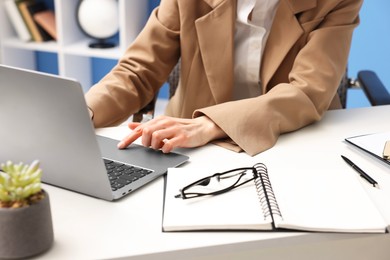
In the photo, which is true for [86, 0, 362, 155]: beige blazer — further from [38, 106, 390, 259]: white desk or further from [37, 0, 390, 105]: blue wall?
[37, 0, 390, 105]: blue wall

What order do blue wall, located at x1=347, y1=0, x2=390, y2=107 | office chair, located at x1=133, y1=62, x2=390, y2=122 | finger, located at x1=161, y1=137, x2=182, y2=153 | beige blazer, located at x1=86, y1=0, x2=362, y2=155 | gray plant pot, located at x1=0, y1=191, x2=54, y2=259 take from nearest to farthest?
gray plant pot, located at x1=0, y1=191, x2=54, y2=259 < finger, located at x1=161, y1=137, x2=182, y2=153 < beige blazer, located at x1=86, y1=0, x2=362, y2=155 < office chair, located at x1=133, y1=62, x2=390, y2=122 < blue wall, located at x1=347, y1=0, x2=390, y2=107

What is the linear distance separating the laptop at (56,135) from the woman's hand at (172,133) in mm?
129

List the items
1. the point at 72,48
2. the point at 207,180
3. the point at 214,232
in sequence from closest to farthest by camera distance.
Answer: the point at 214,232 → the point at 207,180 → the point at 72,48

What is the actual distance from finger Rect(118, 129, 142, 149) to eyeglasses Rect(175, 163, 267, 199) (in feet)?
0.78

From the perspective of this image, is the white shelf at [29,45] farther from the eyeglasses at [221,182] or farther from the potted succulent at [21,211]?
the potted succulent at [21,211]

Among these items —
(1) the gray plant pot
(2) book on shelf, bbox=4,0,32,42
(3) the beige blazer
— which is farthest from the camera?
(2) book on shelf, bbox=4,0,32,42

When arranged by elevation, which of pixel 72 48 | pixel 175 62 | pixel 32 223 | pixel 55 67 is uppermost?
pixel 32 223

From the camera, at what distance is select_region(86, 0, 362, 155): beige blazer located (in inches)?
50.9

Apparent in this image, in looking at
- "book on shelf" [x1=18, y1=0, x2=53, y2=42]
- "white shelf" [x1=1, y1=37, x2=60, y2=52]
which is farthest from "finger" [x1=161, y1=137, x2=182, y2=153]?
"book on shelf" [x1=18, y1=0, x2=53, y2=42]

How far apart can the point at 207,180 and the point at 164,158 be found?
6.7 inches

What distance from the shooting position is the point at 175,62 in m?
1.66

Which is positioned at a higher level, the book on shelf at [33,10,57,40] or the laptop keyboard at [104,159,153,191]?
the laptop keyboard at [104,159,153,191]

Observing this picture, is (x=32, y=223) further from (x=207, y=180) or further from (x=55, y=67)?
(x=55, y=67)

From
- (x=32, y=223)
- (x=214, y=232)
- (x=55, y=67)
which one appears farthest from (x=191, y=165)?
(x=55, y=67)
